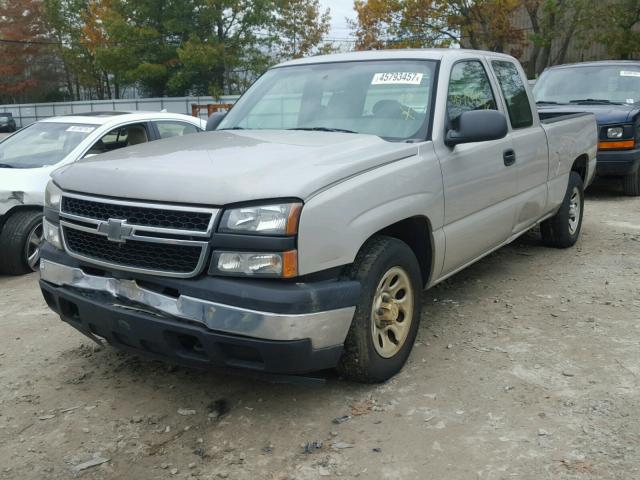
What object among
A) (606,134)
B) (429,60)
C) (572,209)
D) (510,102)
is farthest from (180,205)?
(606,134)

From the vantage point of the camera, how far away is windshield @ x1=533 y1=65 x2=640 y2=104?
9703 mm

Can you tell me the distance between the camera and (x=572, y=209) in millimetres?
6578

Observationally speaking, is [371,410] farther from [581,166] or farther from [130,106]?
[130,106]

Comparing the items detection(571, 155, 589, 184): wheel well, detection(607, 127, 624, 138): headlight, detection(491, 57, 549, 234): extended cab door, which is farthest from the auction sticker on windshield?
detection(607, 127, 624, 138): headlight

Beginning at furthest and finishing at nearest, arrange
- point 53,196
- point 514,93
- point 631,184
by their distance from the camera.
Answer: point 631,184
point 514,93
point 53,196

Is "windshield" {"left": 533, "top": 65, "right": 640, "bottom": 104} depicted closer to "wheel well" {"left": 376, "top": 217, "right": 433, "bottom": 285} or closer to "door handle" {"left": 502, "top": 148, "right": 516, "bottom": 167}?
"door handle" {"left": 502, "top": 148, "right": 516, "bottom": 167}

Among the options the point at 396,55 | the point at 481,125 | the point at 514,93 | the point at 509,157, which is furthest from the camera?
the point at 514,93

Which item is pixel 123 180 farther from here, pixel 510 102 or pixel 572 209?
pixel 572 209

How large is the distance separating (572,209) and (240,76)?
31.3m

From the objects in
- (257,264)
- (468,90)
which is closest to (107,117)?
(468,90)

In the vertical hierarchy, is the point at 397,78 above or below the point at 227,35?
below

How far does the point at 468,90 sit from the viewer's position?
4559mm

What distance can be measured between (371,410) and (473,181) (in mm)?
1732

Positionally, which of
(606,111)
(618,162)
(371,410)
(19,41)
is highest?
(19,41)
